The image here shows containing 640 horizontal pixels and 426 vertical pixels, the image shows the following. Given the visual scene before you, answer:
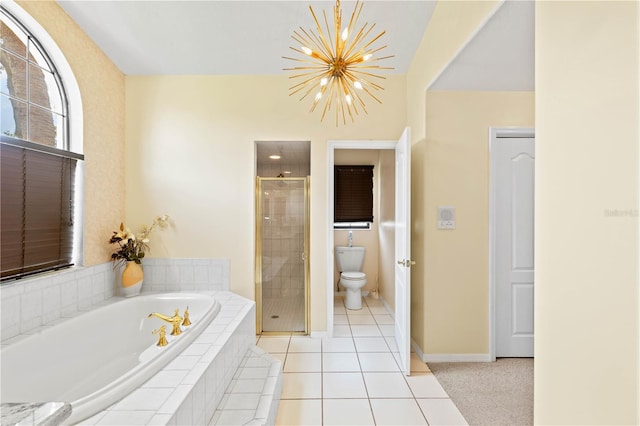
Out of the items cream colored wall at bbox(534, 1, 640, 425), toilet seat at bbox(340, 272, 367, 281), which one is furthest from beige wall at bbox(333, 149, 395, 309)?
cream colored wall at bbox(534, 1, 640, 425)

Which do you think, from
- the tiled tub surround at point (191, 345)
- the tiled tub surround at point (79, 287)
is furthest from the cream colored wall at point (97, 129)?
the tiled tub surround at point (191, 345)

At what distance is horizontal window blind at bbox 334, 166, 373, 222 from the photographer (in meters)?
4.66

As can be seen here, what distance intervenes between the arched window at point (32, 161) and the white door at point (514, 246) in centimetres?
360

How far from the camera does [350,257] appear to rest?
4504 millimetres

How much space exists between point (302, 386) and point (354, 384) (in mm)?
395

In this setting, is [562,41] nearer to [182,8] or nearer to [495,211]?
[495,211]

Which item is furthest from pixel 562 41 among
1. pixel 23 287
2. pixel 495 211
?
pixel 23 287

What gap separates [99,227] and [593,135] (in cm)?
340

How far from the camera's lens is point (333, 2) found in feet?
7.22

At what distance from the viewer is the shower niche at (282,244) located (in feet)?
10.9

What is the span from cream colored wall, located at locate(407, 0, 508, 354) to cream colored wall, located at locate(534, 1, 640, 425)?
2.88 feet

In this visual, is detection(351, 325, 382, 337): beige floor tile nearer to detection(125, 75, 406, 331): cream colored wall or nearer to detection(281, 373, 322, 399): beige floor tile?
detection(125, 75, 406, 331): cream colored wall

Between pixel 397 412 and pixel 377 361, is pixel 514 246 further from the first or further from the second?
pixel 397 412

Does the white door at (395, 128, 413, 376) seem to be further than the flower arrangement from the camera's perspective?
No
